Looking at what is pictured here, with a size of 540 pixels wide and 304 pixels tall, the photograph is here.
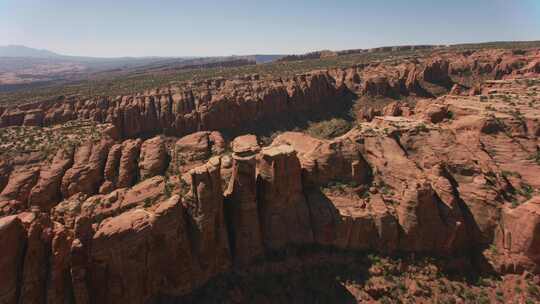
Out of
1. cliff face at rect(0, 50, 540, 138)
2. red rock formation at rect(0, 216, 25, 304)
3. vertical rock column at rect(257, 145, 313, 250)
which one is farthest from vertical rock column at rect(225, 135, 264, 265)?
cliff face at rect(0, 50, 540, 138)

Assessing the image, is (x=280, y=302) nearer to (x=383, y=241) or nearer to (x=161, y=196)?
(x=383, y=241)

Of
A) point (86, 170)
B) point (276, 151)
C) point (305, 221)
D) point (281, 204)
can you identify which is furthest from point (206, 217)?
point (86, 170)

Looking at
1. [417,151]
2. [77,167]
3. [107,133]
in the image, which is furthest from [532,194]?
[107,133]

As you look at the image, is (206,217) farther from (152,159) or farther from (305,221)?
(152,159)

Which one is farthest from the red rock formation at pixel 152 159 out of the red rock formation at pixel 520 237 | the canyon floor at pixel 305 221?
the red rock formation at pixel 520 237

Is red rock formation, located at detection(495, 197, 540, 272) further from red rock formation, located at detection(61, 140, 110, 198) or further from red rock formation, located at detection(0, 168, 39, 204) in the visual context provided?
red rock formation, located at detection(0, 168, 39, 204)

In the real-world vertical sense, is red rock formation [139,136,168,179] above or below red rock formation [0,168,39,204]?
above
